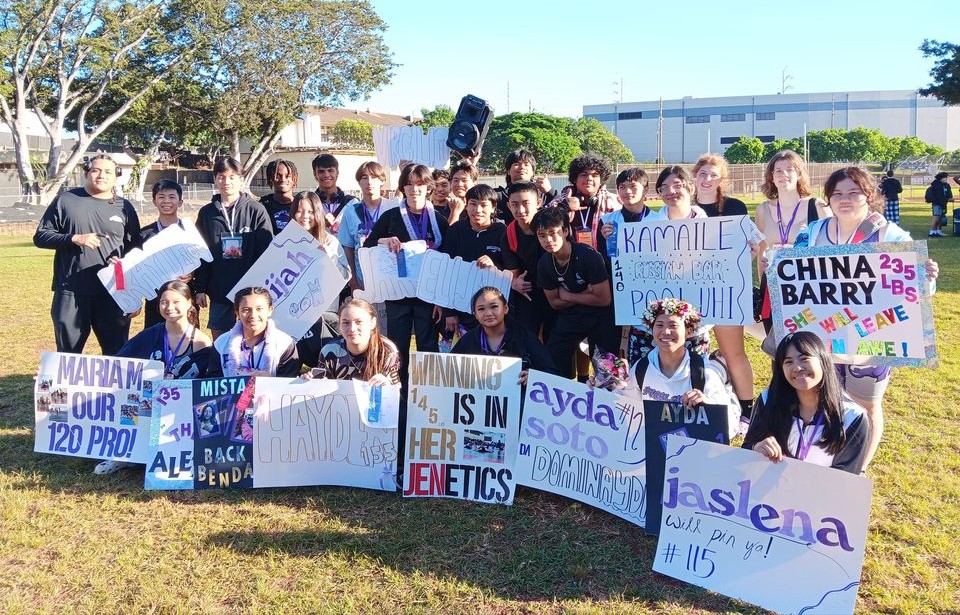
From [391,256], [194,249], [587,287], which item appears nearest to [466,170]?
[391,256]

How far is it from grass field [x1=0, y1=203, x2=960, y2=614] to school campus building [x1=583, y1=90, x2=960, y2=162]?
322 ft

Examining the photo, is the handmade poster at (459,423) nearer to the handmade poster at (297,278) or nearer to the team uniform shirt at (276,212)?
the handmade poster at (297,278)

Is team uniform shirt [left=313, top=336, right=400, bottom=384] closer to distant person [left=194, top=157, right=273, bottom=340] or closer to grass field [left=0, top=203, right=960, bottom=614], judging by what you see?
grass field [left=0, top=203, right=960, bottom=614]

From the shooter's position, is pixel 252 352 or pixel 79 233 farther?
pixel 79 233

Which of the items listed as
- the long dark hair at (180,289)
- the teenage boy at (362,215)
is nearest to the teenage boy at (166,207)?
the long dark hair at (180,289)

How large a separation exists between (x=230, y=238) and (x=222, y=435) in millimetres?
1898

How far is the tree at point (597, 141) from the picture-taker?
82.9 m

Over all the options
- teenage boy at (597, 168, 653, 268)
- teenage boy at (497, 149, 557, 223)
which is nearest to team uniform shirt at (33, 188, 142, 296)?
teenage boy at (497, 149, 557, 223)

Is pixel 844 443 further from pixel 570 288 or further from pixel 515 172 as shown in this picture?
pixel 515 172

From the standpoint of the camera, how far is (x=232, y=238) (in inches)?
Answer: 247

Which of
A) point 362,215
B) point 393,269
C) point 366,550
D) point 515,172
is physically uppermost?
point 515,172

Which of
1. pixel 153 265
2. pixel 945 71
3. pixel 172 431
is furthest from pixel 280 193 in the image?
pixel 945 71

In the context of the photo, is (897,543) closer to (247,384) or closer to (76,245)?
(247,384)

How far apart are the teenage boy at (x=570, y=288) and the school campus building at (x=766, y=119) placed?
96564 mm
